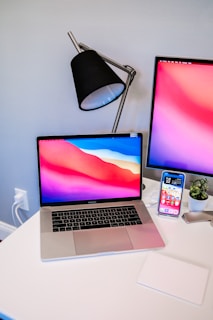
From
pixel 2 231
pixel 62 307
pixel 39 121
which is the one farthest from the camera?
pixel 2 231

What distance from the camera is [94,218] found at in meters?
1.04

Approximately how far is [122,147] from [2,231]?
123 cm

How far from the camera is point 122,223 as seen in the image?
1021 mm

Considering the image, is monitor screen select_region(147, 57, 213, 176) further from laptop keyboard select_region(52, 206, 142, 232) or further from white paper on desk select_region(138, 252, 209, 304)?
white paper on desk select_region(138, 252, 209, 304)

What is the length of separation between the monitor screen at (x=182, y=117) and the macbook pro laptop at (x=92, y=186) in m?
0.08

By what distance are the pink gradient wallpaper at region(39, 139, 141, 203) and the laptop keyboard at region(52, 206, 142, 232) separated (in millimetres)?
57

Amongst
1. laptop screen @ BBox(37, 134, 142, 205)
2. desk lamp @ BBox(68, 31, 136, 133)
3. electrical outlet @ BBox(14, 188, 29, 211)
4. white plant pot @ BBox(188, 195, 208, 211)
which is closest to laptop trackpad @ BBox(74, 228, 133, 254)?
laptop screen @ BBox(37, 134, 142, 205)

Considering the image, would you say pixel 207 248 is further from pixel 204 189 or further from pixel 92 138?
pixel 92 138

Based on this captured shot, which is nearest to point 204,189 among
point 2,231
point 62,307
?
point 62,307

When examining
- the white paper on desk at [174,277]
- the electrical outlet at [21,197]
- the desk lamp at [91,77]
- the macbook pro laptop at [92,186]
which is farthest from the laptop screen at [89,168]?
the electrical outlet at [21,197]

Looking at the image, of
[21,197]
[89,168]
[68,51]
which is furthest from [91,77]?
[21,197]

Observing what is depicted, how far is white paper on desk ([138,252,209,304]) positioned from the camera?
79cm

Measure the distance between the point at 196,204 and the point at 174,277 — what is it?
13.0 inches

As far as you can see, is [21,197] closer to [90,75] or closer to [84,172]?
[84,172]
